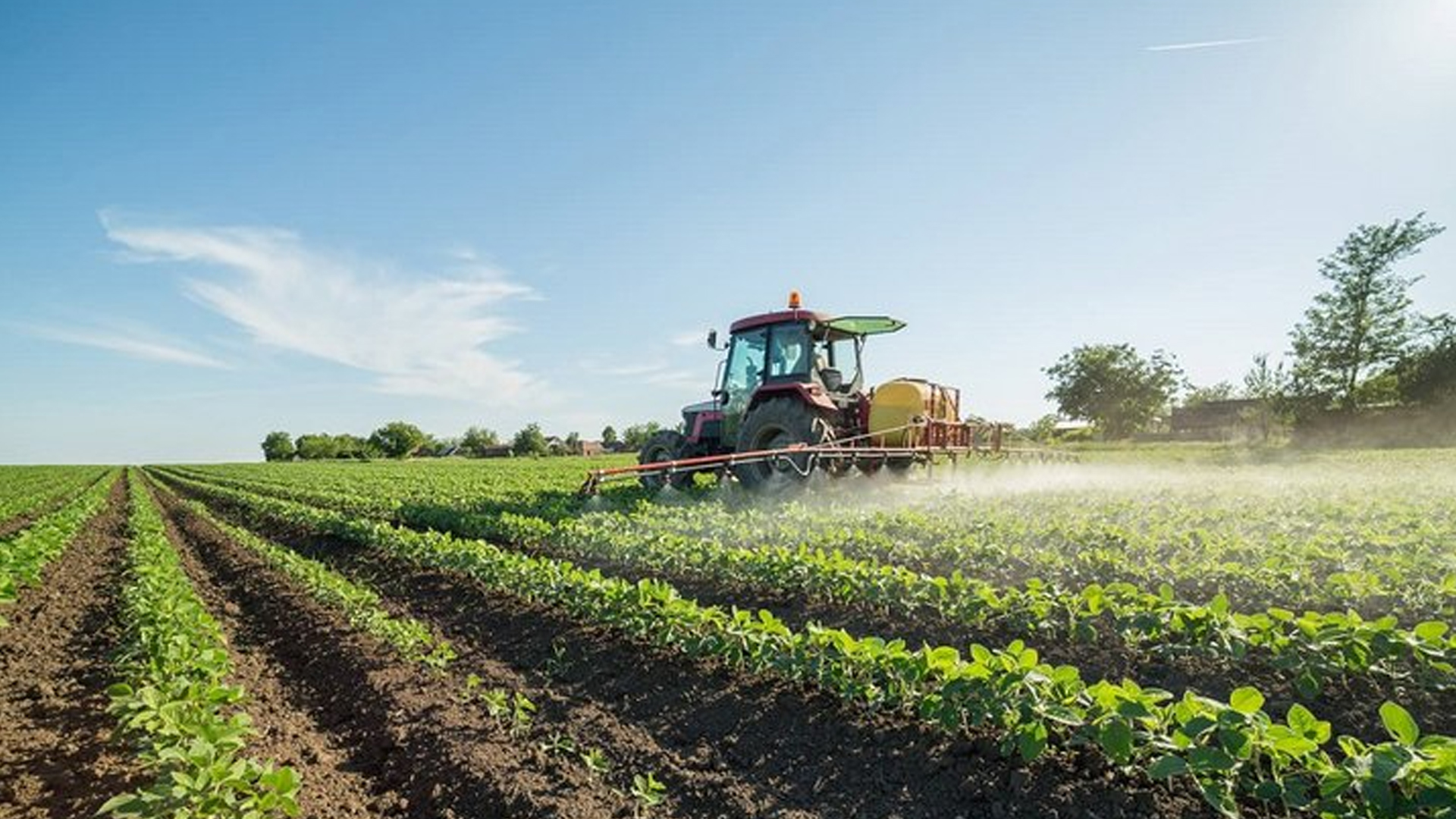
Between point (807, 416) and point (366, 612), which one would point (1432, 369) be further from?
point (366, 612)

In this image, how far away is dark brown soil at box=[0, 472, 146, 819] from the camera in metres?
3.27

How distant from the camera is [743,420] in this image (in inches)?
397

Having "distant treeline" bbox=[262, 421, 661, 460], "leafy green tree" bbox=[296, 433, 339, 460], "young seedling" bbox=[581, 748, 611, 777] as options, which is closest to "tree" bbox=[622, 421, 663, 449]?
"distant treeline" bbox=[262, 421, 661, 460]

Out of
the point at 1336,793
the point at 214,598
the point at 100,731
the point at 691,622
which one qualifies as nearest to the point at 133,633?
the point at 100,731

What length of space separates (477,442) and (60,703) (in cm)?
8767

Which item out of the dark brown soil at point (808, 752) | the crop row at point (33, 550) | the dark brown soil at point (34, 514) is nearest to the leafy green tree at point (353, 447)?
the dark brown soil at point (34, 514)

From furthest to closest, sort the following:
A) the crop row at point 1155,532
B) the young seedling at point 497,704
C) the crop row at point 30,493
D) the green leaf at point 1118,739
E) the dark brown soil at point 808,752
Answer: the crop row at point 30,493 < the crop row at point 1155,532 < the young seedling at point 497,704 < the dark brown soil at point 808,752 < the green leaf at point 1118,739

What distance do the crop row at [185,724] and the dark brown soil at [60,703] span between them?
0.15m

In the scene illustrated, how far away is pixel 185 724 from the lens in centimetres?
310

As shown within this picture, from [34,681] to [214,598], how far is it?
2.67m

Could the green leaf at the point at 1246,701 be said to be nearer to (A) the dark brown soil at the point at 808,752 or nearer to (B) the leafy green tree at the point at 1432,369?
(A) the dark brown soil at the point at 808,752

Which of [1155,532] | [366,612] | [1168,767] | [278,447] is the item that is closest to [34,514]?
[366,612]

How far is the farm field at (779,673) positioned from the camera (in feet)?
8.71

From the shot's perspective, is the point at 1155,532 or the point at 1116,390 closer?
the point at 1155,532
